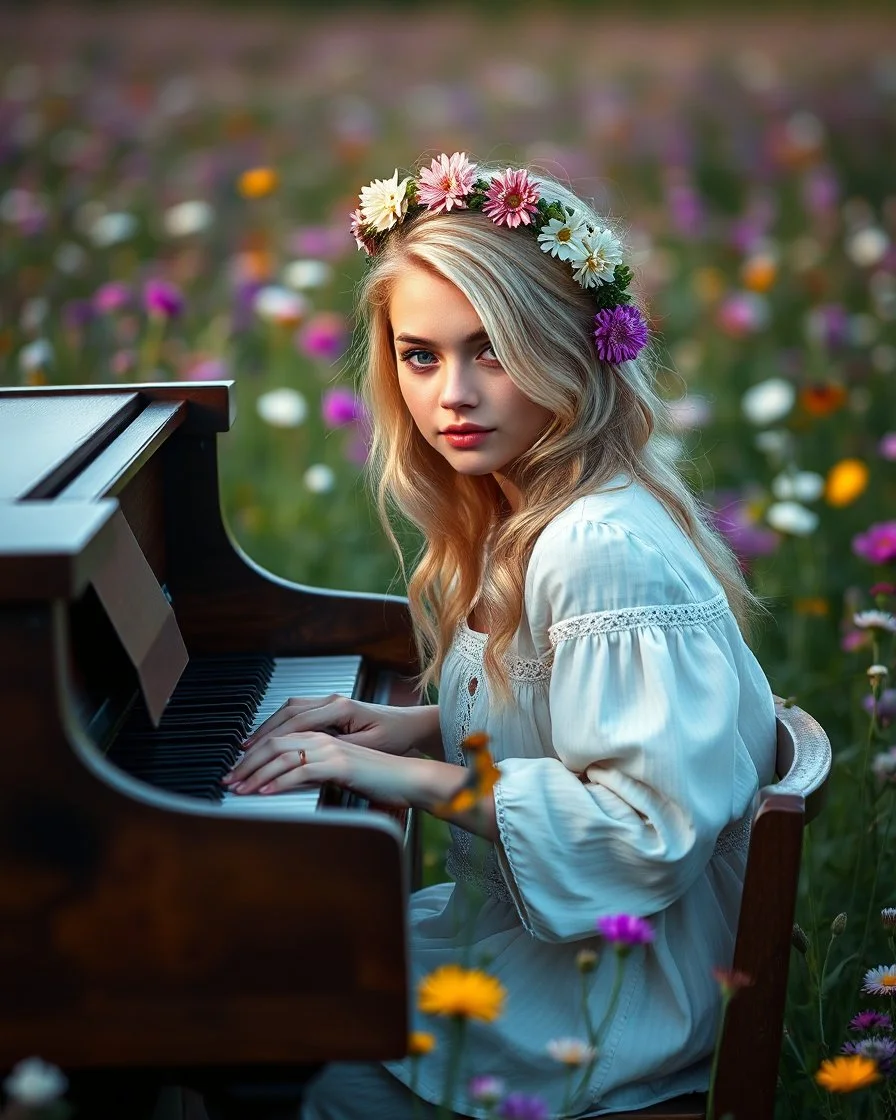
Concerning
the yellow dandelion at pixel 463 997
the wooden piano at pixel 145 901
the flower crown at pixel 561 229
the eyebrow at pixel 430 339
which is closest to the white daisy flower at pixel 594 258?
the flower crown at pixel 561 229

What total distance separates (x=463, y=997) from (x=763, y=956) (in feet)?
1.77

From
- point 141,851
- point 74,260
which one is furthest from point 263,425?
point 141,851

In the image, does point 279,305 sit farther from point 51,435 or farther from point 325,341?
point 51,435

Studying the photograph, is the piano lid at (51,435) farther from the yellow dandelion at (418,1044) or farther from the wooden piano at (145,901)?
the yellow dandelion at (418,1044)

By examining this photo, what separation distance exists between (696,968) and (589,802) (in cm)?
33

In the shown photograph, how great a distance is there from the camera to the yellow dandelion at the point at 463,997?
Result: 1.41 meters

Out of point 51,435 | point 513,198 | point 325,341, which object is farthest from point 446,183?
point 325,341

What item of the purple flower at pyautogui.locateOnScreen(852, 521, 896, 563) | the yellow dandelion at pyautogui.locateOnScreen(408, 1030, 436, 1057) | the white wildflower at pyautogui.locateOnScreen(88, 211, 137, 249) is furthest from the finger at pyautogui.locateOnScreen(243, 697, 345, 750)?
the white wildflower at pyautogui.locateOnScreen(88, 211, 137, 249)

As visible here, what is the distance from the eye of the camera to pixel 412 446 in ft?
7.76

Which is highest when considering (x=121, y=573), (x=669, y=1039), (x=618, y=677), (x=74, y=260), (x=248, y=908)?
(x=74, y=260)

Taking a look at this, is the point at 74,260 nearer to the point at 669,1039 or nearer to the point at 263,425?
the point at 263,425

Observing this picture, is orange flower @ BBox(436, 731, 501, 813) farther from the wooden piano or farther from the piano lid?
the piano lid

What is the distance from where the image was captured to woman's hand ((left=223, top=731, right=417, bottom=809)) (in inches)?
71.2

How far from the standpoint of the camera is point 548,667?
204cm
